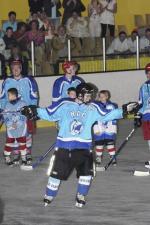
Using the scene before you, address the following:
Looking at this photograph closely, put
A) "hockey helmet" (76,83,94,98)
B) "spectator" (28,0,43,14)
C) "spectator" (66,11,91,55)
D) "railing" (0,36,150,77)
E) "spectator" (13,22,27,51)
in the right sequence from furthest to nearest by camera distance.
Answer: "spectator" (28,0,43,14) → "spectator" (66,11,91,55) → "railing" (0,36,150,77) → "spectator" (13,22,27,51) → "hockey helmet" (76,83,94,98)

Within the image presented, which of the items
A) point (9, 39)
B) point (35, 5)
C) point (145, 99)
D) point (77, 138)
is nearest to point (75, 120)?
point (77, 138)

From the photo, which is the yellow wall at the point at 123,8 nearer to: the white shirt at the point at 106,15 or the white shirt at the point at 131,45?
the white shirt at the point at 106,15

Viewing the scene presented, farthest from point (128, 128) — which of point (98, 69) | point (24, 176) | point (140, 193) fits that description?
point (140, 193)

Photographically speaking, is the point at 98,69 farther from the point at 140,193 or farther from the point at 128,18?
the point at 140,193

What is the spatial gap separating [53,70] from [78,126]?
9.16 m

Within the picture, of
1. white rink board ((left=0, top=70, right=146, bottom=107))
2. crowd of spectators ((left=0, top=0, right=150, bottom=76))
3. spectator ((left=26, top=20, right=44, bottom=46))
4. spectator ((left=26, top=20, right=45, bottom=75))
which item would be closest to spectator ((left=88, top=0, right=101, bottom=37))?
crowd of spectators ((left=0, top=0, right=150, bottom=76))

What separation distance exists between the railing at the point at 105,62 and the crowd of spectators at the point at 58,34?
75 millimetres

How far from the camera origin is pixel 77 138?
11.6 m

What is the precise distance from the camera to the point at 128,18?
2647 cm

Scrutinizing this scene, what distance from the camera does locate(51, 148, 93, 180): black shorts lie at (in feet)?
37.8

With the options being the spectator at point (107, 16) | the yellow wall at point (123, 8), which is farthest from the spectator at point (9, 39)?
the yellow wall at point (123, 8)

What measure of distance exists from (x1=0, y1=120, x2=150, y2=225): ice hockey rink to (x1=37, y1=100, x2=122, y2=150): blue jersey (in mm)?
754

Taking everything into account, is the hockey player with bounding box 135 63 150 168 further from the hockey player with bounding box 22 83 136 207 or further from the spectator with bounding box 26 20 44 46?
the spectator with bounding box 26 20 44 46

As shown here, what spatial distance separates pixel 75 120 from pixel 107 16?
12031 mm
